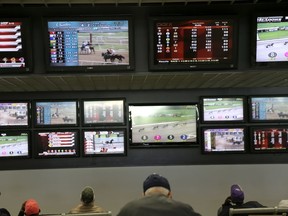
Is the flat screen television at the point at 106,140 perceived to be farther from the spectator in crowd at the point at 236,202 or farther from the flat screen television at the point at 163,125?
the spectator in crowd at the point at 236,202

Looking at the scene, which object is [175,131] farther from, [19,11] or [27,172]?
[19,11]

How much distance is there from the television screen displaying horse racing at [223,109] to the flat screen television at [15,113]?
105 inches

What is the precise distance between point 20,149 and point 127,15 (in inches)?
104

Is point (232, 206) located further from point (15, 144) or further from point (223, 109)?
point (15, 144)

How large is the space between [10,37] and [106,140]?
2.07 meters

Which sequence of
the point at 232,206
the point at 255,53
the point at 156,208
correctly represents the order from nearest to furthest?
the point at 156,208
the point at 232,206
the point at 255,53

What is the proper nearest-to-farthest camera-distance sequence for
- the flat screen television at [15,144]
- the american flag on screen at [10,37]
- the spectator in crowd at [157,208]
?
the spectator in crowd at [157,208]
the american flag on screen at [10,37]
the flat screen television at [15,144]

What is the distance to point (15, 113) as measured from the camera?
5102 millimetres

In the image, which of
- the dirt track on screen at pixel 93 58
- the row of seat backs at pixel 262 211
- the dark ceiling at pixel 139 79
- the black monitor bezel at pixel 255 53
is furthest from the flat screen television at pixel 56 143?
the row of seat backs at pixel 262 211

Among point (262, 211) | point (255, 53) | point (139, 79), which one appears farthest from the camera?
point (139, 79)

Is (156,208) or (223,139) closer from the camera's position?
(156,208)

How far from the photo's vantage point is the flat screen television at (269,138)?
520 centimetres

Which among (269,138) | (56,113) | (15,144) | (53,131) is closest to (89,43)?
(56,113)

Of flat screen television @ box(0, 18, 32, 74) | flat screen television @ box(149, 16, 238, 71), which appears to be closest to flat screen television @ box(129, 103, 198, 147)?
flat screen television @ box(149, 16, 238, 71)
